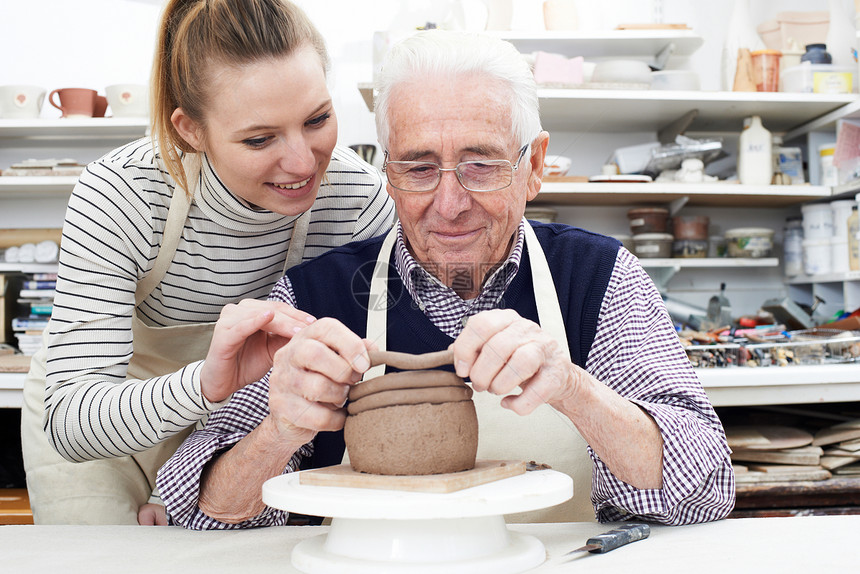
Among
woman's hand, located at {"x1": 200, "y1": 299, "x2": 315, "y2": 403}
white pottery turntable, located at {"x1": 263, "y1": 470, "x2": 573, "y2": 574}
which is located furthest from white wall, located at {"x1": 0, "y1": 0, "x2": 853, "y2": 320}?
white pottery turntable, located at {"x1": 263, "y1": 470, "x2": 573, "y2": 574}

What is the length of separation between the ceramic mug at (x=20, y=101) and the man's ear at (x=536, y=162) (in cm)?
211

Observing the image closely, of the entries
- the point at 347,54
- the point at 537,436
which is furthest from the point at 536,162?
the point at 347,54

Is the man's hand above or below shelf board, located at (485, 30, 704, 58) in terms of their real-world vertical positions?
below

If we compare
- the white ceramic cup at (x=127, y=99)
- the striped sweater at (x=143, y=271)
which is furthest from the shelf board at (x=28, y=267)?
the striped sweater at (x=143, y=271)

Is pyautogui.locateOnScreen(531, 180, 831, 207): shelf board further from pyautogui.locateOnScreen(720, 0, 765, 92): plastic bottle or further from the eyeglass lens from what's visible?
the eyeglass lens

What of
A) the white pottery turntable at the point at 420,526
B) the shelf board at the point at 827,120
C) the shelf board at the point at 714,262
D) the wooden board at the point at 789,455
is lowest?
the wooden board at the point at 789,455

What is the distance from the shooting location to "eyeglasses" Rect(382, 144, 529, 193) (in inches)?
44.1

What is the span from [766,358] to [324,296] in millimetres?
1488

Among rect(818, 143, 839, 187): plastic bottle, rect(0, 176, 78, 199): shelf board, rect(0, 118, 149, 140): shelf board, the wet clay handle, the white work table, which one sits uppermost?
rect(0, 118, 149, 140): shelf board

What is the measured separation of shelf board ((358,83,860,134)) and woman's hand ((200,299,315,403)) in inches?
62.3

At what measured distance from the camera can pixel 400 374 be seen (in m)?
0.84

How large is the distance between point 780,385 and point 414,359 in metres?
1.63

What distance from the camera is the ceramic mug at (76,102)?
8.51 ft

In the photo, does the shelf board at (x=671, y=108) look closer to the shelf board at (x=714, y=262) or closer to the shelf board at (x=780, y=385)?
the shelf board at (x=714, y=262)
